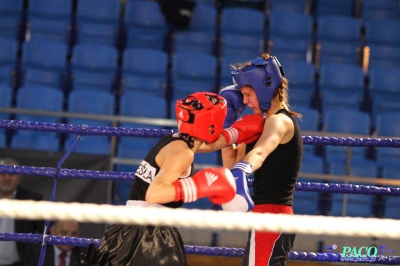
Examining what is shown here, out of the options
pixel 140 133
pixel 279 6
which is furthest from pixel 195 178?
pixel 279 6

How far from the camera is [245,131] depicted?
110 inches

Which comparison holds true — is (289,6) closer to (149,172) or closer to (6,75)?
(6,75)

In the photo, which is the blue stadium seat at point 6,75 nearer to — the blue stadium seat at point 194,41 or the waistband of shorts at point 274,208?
the blue stadium seat at point 194,41

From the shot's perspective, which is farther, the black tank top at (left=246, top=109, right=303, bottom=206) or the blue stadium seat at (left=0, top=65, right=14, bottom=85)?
the blue stadium seat at (left=0, top=65, right=14, bottom=85)

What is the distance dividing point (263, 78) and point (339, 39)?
15.3 ft

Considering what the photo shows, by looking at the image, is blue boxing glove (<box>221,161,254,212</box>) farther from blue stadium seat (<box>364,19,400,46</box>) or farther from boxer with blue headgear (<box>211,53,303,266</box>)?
blue stadium seat (<box>364,19,400,46</box>)

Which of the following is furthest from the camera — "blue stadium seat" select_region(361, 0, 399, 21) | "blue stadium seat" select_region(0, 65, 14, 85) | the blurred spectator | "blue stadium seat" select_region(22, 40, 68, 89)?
"blue stadium seat" select_region(361, 0, 399, 21)

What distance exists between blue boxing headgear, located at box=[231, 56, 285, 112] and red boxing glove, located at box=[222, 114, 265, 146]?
0.24 feet

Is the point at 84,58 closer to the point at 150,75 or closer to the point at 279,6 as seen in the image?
the point at 150,75

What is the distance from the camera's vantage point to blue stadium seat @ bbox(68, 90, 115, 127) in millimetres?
5996

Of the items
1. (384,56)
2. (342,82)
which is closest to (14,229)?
(342,82)

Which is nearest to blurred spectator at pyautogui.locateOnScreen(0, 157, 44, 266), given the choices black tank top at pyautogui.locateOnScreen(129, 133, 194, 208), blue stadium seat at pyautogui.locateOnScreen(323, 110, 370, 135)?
black tank top at pyautogui.locateOnScreen(129, 133, 194, 208)

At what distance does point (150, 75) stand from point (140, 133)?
10.8 feet

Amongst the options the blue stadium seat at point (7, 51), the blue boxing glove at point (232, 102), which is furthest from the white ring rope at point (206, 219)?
the blue stadium seat at point (7, 51)
